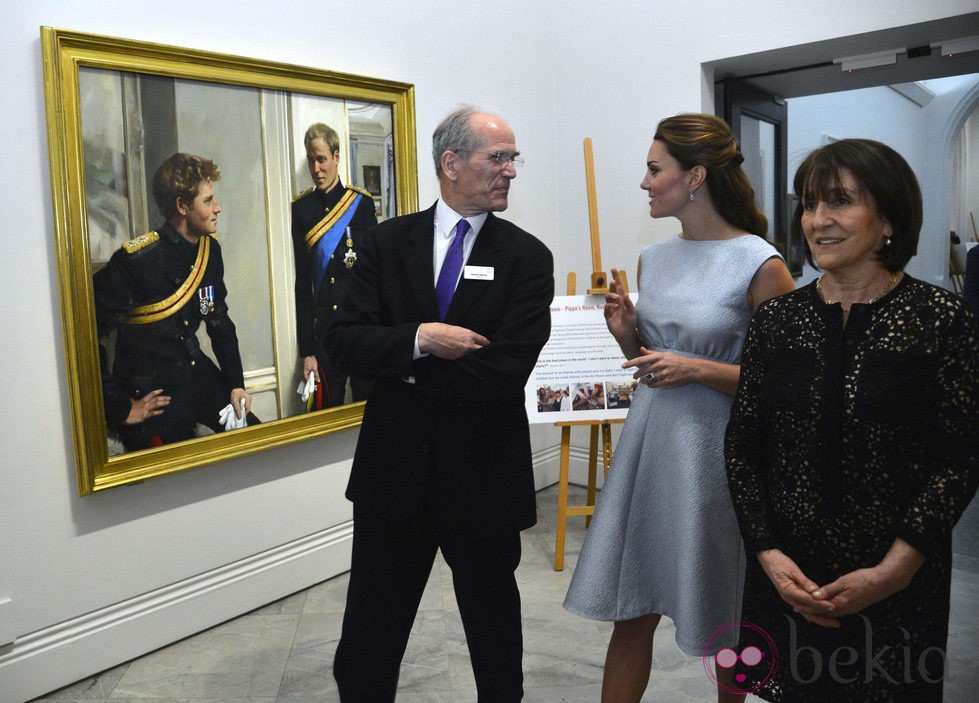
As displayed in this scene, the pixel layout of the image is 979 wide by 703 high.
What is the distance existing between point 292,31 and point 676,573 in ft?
9.25

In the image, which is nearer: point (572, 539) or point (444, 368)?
point (444, 368)

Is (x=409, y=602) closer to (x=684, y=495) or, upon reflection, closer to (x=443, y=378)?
(x=443, y=378)

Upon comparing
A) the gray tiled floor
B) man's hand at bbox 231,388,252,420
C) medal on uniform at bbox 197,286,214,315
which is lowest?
the gray tiled floor

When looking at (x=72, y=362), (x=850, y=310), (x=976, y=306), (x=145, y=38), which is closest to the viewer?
(x=850, y=310)

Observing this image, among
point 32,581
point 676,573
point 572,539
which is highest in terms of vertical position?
point 676,573

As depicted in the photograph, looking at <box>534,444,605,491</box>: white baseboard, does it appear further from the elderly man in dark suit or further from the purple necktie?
the purple necktie

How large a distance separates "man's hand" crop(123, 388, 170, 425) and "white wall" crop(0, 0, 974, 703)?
0.22 m

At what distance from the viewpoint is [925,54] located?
412 cm

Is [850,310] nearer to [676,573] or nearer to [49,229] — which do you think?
[676,573]

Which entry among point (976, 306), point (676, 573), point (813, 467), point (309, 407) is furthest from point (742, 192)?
point (976, 306)

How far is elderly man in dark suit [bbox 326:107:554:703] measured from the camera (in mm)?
2049

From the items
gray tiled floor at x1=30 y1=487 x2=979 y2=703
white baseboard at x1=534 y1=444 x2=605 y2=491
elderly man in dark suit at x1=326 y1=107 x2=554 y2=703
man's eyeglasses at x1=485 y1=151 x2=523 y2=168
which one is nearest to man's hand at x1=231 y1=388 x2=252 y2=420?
gray tiled floor at x1=30 y1=487 x2=979 y2=703

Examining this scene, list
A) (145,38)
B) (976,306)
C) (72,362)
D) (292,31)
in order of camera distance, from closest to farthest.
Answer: (72,362) → (145,38) → (292,31) → (976,306)

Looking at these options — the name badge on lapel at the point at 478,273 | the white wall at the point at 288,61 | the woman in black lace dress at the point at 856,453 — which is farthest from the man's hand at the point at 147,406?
the woman in black lace dress at the point at 856,453
